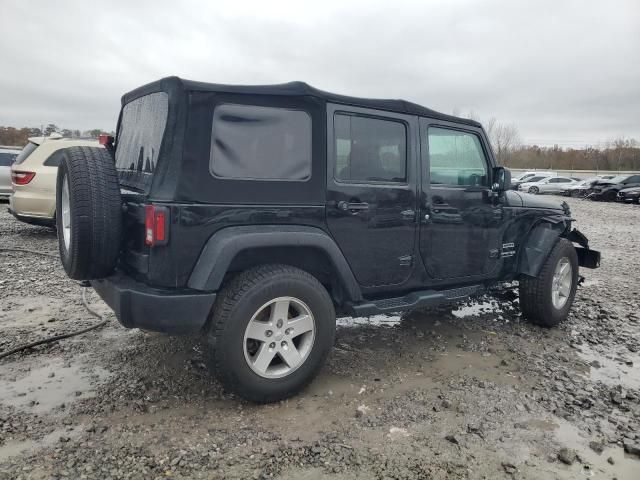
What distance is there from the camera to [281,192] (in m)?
3.17

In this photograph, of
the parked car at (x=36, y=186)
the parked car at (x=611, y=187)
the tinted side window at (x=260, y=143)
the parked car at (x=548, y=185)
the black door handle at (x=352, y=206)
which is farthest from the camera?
the parked car at (x=548, y=185)

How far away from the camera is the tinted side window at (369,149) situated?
346 centimetres

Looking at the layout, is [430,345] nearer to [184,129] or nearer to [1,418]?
[184,129]

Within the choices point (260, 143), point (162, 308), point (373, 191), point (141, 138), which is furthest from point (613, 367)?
point (141, 138)

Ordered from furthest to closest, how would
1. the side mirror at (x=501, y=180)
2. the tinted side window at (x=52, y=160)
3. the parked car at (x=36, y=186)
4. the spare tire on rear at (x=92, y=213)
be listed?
the tinted side window at (x=52, y=160) < the parked car at (x=36, y=186) < the side mirror at (x=501, y=180) < the spare tire on rear at (x=92, y=213)

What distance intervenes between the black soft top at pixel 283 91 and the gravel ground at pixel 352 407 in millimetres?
1936

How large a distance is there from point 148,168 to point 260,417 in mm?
1669

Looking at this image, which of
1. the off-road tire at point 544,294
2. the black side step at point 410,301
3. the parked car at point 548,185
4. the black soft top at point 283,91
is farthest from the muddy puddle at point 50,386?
the parked car at point 548,185

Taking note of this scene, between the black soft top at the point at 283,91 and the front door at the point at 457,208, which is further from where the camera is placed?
the front door at the point at 457,208

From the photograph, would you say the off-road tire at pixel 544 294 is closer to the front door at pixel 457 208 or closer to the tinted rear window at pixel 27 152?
the front door at pixel 457 208

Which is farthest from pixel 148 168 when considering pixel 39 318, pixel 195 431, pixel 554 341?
pixel 554 341

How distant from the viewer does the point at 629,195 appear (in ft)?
78.7

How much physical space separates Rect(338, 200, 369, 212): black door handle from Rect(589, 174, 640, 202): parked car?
26090 mm

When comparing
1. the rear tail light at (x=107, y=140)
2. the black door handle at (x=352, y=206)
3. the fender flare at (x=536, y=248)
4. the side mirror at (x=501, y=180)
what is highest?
the rear tail light at (x=107, y=140)
